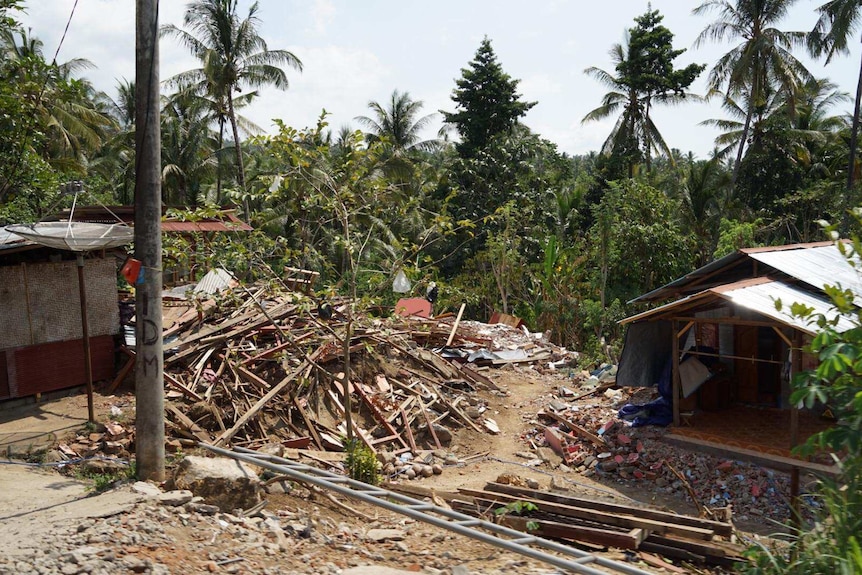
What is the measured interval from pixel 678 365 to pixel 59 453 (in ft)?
30.9

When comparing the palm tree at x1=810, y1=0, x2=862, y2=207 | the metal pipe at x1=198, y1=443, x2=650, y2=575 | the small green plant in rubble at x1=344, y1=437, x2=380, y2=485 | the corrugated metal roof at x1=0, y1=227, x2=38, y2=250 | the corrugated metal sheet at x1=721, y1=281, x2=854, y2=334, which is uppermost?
the palm tree at x1=810, y1=0, x2=862, y2=207

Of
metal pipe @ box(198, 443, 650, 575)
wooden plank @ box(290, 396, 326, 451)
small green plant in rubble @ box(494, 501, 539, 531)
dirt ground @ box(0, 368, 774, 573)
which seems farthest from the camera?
wooden plank @ box(290, 396, 326, 451)

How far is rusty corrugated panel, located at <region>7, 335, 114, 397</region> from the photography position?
9.95 meters

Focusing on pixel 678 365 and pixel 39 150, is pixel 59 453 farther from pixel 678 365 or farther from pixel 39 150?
pixel 39 150

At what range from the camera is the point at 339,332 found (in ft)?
40.5

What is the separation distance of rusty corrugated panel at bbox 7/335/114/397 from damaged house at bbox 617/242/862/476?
882cm

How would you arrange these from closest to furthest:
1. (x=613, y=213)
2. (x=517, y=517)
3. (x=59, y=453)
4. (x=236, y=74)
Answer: (x=517, y=517), (x=59, y=453), (x=613, y=213), (x=236, y=74)

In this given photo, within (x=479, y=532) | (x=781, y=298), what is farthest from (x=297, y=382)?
(x=781, y=298)

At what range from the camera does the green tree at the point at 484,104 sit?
87.0 feet

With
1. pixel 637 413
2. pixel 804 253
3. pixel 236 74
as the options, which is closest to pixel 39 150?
pixel 236 74

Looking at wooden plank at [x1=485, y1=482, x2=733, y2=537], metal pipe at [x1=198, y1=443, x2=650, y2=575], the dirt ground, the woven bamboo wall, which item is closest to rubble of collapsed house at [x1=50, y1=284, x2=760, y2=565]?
wooden plank at [x1=485, y1=482, x2=733, y2=537]

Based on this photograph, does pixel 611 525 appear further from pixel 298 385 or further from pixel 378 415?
pixel 298 385

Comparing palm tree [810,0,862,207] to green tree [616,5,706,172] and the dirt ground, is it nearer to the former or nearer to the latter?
green tree [616,5,706,172]

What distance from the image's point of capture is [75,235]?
898 cm
